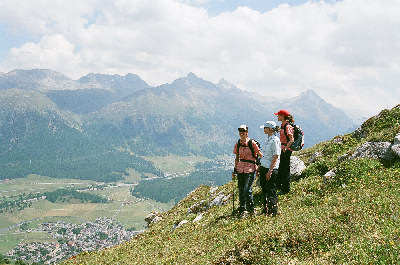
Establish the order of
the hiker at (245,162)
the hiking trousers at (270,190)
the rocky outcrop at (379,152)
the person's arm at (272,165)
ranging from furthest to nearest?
the rocky outcrop at (379,152) → the hiker at (245,162) → the hiking trousers at (270,190) → the person's arm at (272,165)

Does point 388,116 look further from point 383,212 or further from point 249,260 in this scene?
point 249,260

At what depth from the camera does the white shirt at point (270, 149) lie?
40.5 ft

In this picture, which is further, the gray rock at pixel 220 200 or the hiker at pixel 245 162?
the gray rock at pixel 220 200

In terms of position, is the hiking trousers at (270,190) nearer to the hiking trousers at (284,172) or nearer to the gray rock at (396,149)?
the hiking trousers at (284,172)

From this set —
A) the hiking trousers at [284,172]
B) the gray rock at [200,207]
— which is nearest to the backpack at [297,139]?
the hiking trousers at [284,172]

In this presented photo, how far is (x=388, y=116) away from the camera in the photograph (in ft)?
78.3

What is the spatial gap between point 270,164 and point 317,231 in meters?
4.17

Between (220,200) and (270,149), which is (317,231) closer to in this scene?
(270,149)

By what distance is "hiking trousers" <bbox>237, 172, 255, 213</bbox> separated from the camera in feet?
44.9

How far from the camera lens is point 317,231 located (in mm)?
9047

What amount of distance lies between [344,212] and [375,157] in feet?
27.0

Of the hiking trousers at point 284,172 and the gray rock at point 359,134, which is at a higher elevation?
the gray rock at point 359,134

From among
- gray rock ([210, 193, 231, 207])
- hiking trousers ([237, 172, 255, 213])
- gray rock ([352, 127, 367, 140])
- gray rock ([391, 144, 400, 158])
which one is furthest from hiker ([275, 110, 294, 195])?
gray rock ([352, 127, 367, 140])

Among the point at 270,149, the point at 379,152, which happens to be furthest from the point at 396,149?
the point at 270,149
